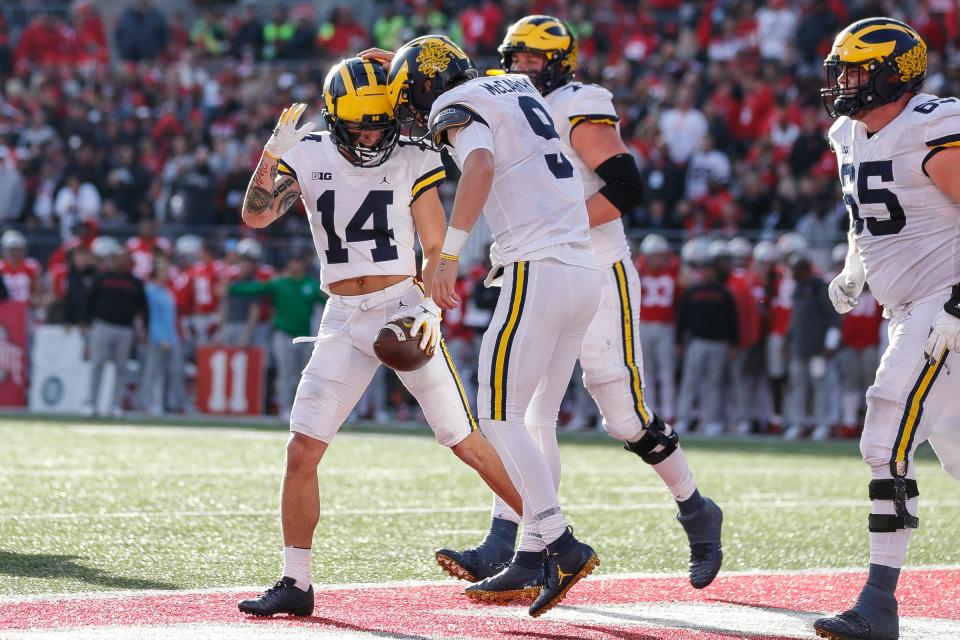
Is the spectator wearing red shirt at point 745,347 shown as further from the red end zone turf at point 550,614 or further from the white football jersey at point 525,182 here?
the white football jersey at point 525,182

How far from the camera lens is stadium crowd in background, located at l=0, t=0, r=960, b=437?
15102 mm

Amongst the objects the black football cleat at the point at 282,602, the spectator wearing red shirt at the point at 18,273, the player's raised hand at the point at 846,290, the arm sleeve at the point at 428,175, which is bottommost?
the black football cleat at the point at 282,602

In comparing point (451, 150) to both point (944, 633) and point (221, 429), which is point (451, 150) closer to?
point (944, 633)

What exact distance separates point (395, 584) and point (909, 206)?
2238 mm

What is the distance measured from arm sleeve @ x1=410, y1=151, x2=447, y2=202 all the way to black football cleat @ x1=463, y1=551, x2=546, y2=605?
50.9 inches

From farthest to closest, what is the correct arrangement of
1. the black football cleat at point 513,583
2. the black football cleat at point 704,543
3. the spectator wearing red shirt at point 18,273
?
the spectator wearing red shirt at point 18,273 → the black football cleat at point 704,543 → the black football cleat at point 513,583

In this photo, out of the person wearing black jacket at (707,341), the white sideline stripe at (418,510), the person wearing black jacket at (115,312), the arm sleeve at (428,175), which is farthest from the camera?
the person wearing black jacket at (115,312)

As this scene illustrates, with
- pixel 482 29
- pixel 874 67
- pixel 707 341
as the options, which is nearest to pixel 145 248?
pixel 482 29

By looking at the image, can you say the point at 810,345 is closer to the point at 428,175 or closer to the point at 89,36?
the point at 428,175

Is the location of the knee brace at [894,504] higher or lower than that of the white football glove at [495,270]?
lower

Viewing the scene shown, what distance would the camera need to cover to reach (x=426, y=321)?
496 centimetres

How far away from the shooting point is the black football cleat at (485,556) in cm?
546

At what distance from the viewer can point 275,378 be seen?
54.3 feet

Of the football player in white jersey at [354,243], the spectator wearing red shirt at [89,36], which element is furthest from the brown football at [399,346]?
the spectator wearing red shirt at [89,36]
